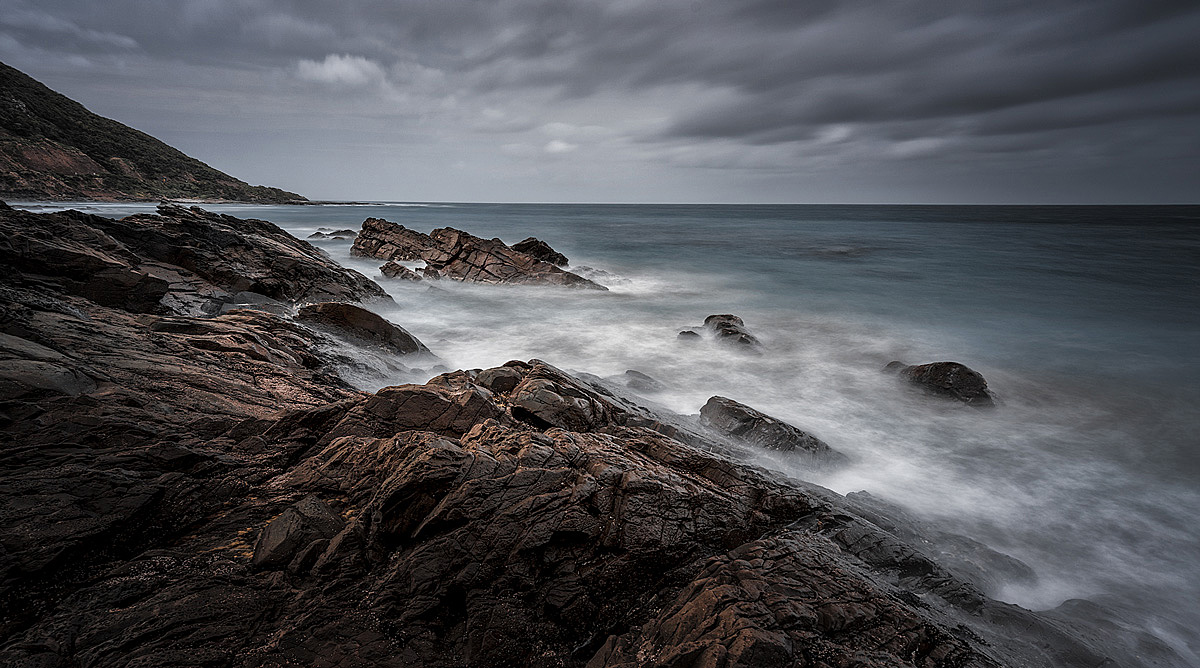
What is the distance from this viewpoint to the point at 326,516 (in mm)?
4051

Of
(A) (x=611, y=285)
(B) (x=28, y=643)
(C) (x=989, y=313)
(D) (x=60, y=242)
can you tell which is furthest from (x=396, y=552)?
(C) (x=989, y=313)

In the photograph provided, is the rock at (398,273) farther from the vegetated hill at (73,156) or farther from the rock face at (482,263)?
the vegetated hill at (73,156)

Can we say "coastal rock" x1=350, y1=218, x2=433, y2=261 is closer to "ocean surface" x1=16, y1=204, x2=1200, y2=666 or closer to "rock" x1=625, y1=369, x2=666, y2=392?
"ocean surface" x1=16, y1=204, x2=1200, y2=666

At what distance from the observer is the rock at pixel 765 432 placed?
798 cm

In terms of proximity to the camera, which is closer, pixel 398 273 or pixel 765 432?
pixel 765 432

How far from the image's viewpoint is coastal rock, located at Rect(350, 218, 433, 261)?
95.7 feet

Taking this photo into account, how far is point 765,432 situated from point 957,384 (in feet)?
19.9

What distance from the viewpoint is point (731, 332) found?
1486 cm

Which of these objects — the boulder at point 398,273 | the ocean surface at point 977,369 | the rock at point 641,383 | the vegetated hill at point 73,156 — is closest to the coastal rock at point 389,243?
the ocean surface at point 977,369

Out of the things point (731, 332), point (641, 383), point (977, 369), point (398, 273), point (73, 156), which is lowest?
point (977, 369)

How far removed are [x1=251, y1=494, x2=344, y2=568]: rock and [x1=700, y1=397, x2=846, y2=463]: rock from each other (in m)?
6.14

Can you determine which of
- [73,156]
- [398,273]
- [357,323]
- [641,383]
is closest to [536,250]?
[398,273]

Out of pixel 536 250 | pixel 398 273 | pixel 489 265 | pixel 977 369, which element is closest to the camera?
pixel 977 369

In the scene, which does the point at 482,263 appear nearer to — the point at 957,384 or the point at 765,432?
the point at 765,432
